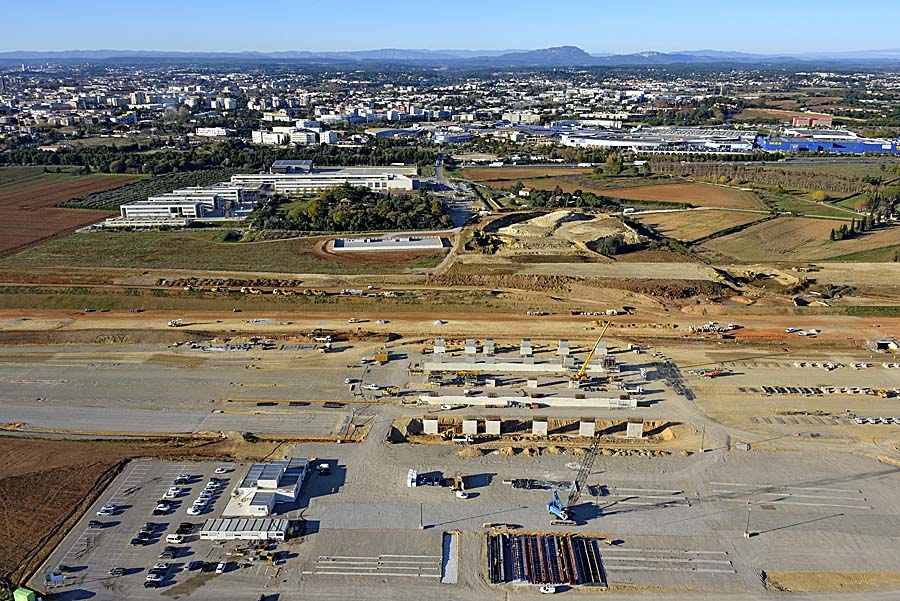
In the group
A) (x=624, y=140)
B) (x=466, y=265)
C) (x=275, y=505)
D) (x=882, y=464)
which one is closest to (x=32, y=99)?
(x=624, y=140)

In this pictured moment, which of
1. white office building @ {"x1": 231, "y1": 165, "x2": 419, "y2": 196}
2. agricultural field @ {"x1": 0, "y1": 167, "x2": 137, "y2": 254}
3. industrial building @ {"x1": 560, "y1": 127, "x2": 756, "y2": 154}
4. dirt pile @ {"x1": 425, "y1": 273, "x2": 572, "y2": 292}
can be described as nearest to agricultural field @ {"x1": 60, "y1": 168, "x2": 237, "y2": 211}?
agricultural field @ {"x1": 0, "y1": 167, "x2": 137, "y2": 254}

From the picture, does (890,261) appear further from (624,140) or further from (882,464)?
(624,140)

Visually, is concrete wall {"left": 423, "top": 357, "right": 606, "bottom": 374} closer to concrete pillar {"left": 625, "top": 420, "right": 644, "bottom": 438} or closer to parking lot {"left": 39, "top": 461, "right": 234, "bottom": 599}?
concrete pillar {"left": 625, "top": 420, "right": 644, "bottom": 438}

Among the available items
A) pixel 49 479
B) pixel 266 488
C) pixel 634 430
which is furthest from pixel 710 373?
pixel 49 479

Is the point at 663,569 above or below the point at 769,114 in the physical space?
below

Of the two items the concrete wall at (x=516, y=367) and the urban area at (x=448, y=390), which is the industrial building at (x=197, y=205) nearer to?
the urban area at (x=448, y=390)

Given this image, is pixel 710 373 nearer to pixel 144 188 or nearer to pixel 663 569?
pixel 663 569

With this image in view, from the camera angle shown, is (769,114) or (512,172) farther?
(769,114)
